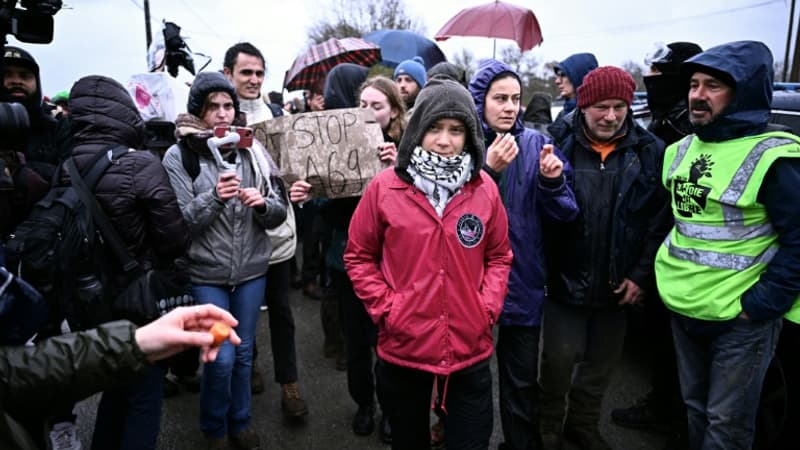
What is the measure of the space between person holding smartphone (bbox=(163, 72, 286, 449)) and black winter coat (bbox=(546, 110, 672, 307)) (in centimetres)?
161

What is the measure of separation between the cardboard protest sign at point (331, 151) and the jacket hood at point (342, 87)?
0.60m

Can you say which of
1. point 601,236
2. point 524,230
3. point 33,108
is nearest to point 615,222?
point 601,236

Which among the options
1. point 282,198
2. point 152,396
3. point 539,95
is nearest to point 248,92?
point 282,198

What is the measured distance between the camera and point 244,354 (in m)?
2.96

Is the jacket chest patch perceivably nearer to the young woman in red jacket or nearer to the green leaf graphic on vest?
the young woman in red jacket

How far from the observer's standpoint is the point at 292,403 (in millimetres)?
3393

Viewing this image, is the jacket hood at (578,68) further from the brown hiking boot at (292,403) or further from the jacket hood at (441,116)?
the brown hiking boot at (292,403)

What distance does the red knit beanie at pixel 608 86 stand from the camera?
8.73ft

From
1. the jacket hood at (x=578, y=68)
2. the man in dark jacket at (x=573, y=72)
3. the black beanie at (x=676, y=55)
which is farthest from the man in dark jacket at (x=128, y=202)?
the jacket hood at (x=578, y=68)

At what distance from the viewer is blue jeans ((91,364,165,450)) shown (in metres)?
2.49

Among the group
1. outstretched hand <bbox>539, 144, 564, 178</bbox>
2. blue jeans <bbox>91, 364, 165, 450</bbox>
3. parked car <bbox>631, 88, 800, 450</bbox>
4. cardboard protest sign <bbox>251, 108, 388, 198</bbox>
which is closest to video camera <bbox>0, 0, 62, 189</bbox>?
cardboard protest sign <bbox>251, 108, 388, 198</bbox>

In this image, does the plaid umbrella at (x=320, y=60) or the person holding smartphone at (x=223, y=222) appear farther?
the plaid umbrella at (x=320, y=60)

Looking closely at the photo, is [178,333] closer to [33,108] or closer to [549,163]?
[549,163]

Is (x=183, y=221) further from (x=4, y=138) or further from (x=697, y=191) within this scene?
(x=697, y=191)
